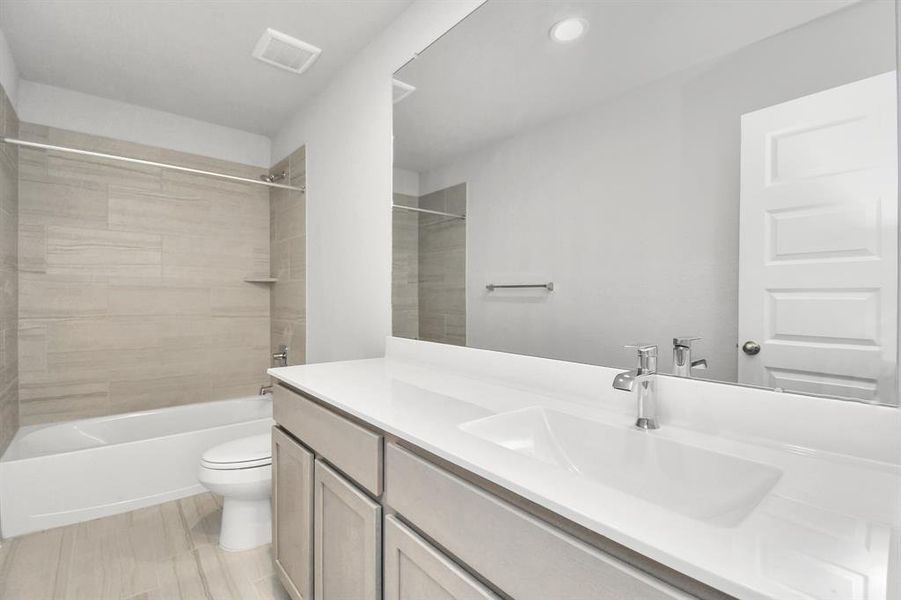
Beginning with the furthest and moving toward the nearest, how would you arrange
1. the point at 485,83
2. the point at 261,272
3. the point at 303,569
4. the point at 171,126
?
1. the point at 261,272
2. the point at 171,126
3. the point at 485,83
4. the point at 303,569

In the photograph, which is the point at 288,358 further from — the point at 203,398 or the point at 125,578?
the point at 125,578

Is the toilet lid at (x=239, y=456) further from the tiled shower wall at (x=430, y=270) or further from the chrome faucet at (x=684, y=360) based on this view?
the chrome faucet at (x=684, y=360)

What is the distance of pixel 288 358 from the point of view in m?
3.02

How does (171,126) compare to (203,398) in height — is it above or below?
above

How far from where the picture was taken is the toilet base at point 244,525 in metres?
1.88

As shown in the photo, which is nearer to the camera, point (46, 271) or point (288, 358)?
point (46, 271)

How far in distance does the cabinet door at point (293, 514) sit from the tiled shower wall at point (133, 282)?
1.89 metres

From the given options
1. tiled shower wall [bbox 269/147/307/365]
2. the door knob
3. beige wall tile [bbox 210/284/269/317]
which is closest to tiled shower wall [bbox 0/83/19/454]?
beige wall tile [bbox 210/284/269/317]

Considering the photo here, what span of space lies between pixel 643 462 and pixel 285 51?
7.97 ft

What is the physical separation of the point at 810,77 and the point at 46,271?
3.57 meters

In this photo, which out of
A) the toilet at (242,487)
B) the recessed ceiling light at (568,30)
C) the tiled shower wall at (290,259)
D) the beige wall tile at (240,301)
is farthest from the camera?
the beige wall tile at (240,301)

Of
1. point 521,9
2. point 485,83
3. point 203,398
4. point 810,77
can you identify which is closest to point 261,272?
point 203,398

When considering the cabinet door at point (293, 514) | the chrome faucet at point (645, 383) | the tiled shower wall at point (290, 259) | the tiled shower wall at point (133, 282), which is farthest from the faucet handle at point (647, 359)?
the tiled shower wall at point (133, 282)

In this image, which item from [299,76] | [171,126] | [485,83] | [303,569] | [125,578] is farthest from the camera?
[171,126]
